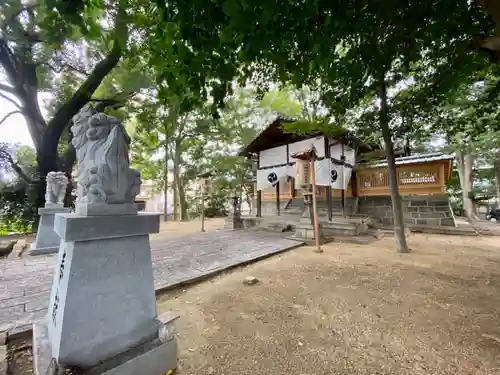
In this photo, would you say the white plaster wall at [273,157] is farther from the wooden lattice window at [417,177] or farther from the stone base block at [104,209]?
the stone base block at [104,209]

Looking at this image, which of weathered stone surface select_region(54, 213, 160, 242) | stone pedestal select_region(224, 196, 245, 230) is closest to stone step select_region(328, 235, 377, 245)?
stone pedestal select_region(224, 196, 245, 230)

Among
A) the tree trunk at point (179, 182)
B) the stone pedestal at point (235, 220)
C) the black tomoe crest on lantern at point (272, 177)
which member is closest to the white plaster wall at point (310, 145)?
the black tomoe crest on lantern at point (272, 177)

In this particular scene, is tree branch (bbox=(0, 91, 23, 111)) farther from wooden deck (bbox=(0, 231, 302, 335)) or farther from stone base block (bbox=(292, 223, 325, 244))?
stone base block (bbox=(292, 223, 325, 244))

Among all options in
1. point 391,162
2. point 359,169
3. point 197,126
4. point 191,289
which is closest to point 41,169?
point 197,126

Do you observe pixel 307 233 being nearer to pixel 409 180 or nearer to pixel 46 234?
pixel 409 180

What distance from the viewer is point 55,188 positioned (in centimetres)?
525

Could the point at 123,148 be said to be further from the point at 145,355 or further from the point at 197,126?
the point at 197,126

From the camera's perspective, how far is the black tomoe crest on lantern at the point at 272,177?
10241mm

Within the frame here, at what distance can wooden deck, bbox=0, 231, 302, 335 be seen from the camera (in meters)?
2.41

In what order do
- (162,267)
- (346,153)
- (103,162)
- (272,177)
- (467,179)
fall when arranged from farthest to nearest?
(467,179) < (272,177) < (346,153) < (162,267) < (103,162)

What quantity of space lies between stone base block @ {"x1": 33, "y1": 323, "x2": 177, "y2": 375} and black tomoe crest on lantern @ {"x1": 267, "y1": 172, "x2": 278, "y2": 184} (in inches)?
351

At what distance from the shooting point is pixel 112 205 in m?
1.51

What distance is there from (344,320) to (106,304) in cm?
221

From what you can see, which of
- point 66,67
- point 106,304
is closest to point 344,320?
point 106,304
